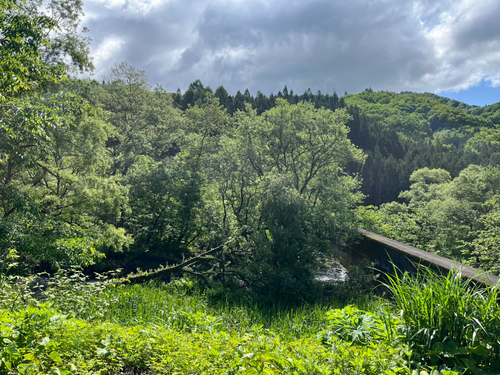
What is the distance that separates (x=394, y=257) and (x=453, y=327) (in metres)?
5.52

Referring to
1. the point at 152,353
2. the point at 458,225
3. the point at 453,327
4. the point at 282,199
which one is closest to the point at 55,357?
the point at 152,353

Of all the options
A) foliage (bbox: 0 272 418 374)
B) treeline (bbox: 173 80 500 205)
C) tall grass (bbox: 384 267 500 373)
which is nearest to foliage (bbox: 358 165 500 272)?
tall grass (bbox: 384 267 500 373)

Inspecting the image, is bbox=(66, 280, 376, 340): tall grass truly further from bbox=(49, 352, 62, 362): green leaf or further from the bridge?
bbox=(49, 352, 62, 362): green leaf

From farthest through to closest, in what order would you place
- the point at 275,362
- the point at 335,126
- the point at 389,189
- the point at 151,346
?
the point at 389,189 → the point at 335,126 → the point at 151,346 → the point at 275,362

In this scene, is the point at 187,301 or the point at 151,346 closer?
the point at 151,346

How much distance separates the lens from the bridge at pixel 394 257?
5773 millimetres

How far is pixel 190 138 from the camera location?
2327 centimetres

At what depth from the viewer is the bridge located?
18.9ft

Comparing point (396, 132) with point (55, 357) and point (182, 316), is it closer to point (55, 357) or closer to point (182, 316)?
point (182, 316)

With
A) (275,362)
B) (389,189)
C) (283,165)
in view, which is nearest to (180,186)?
(283,165)

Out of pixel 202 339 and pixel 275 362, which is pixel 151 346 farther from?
pixel 275 362

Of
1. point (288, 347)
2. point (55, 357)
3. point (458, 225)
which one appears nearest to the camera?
point (55, 357)

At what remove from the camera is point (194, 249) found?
12414 mm

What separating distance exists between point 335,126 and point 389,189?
1570 inches
